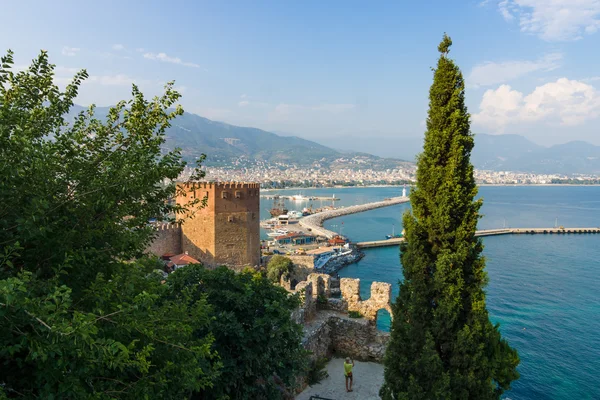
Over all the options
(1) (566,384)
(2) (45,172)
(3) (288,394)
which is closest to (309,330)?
(3) (288,394)

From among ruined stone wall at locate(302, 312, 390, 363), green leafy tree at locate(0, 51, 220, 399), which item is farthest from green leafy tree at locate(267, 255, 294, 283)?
green leafy tree at locate(0, 51, 220, 399)

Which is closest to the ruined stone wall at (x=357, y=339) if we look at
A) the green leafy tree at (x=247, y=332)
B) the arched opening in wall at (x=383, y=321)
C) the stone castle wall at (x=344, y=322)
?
the stone castle wall at (x=344, y=322)

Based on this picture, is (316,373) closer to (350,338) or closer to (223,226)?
Result: (350,338)

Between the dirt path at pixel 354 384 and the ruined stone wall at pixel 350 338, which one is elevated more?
the ruined stone wall at pixel 350 338

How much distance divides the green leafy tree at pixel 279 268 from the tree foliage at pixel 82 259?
19621 mm

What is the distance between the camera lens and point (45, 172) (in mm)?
3129

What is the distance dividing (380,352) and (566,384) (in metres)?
10.5

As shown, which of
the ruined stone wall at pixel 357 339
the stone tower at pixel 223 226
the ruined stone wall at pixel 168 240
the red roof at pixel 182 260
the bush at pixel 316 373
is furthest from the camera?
the ruined stone wall at pixel 168 240

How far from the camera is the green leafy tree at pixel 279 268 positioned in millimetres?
24000

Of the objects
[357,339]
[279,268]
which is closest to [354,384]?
[357,339]

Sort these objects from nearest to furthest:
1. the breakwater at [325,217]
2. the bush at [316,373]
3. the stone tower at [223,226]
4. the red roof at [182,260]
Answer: the bush at [316,373] → the red roof at [182,260] → the stone tower at [223,226] → the breakwater at [325,217]

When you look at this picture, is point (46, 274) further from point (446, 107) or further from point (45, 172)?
point (446, 107)

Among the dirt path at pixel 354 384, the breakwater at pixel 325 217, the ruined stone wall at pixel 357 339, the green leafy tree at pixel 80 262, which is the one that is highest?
the green leafy tree at pixel 80 262

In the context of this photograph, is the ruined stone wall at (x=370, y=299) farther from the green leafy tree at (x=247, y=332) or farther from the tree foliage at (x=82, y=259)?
the tree foliage at (x=82, y=259)
